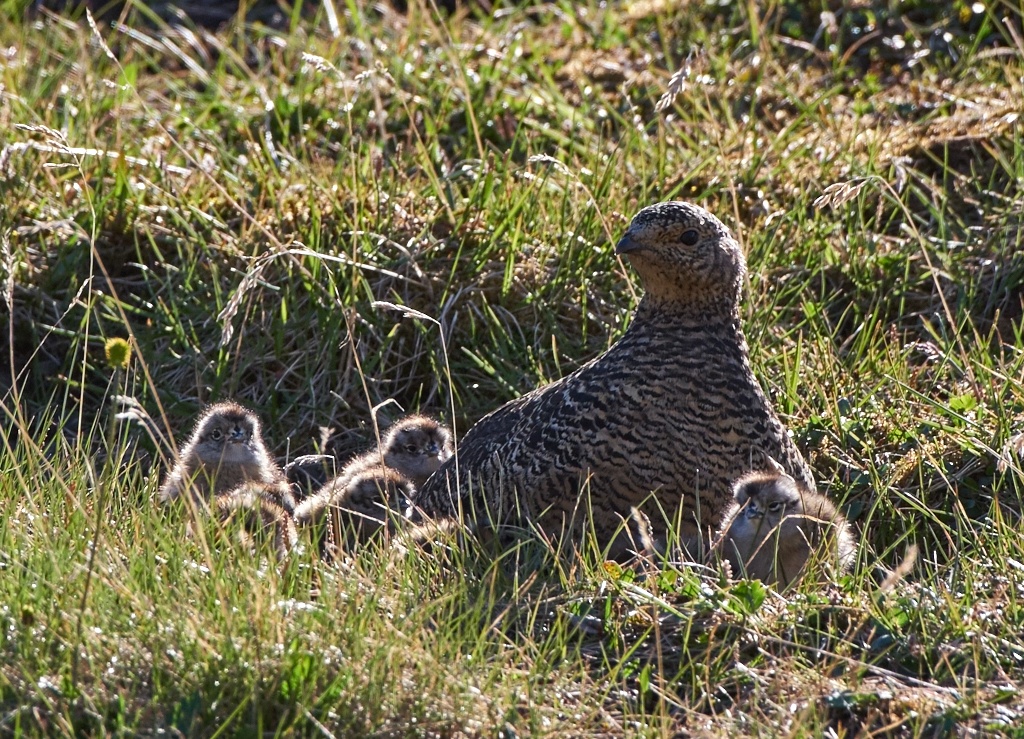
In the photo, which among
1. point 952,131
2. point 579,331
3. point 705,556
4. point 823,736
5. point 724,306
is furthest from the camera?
point 952,131

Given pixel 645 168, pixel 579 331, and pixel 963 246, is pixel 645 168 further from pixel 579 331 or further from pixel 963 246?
pixel 963 246

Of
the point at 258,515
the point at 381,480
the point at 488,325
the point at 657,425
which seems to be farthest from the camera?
the point at 488,325

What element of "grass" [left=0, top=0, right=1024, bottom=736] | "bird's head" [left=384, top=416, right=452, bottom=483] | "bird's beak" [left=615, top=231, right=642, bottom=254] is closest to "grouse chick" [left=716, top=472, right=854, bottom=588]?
"grass" [left=0, top=0, right=1024, bottom=736]

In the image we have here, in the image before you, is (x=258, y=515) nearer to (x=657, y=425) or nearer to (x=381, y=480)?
(x=381, y=480)

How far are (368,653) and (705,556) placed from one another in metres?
1.52

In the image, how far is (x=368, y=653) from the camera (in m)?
3.48

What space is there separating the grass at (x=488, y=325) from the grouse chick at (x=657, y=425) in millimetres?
307

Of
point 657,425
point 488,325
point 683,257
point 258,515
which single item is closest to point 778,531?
point 657,425

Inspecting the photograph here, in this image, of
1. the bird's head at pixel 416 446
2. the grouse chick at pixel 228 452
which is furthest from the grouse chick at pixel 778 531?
the grouse chick at pixel 228 452

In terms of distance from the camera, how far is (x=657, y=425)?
185 inches

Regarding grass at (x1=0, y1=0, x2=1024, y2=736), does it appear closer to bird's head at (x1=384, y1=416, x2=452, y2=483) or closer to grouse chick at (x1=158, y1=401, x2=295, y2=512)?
bird's head at (x1=384, y1=416, x2=452, y2=483)

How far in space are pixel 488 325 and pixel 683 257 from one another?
145 centimetres

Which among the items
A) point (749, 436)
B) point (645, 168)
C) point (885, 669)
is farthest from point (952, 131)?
point (885, 669)

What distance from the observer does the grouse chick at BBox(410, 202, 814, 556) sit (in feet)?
15.3
